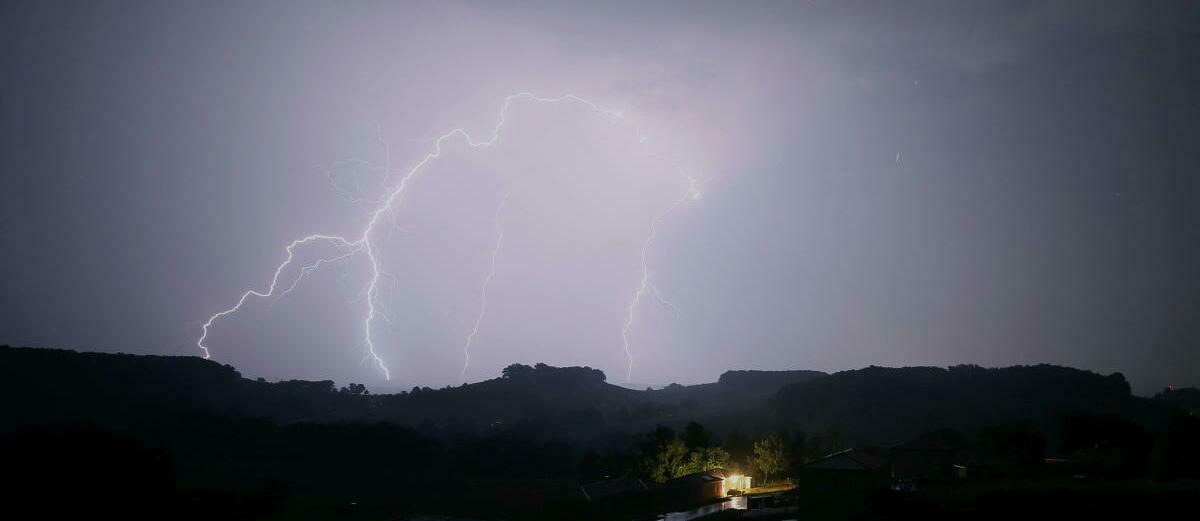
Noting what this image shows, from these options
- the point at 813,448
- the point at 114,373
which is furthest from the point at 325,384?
the point at 813,448

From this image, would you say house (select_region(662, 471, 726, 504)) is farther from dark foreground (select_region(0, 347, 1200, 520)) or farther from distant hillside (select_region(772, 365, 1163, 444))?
distant hillside (select_region(772, 365, 1163, 444))

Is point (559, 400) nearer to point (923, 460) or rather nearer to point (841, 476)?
point (923, 460)

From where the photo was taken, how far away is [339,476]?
49188mm

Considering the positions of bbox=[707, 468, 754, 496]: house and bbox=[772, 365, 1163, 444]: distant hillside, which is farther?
bbox=[772, 365, 1163, 444]: distant hillside

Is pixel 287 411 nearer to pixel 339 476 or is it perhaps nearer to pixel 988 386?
pixel 339 476

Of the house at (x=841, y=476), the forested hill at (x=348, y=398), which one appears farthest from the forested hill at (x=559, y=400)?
the house at (x=841, y=476)

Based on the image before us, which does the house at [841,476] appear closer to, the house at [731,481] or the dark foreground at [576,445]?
the dark foreground at [576,445]

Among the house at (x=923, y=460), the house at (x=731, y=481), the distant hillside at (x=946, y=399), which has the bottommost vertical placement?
the house at (x=731, y=481)

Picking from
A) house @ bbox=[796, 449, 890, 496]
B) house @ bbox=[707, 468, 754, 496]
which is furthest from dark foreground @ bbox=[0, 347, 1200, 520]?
house @ bbox=[707, 468, 754, 496]

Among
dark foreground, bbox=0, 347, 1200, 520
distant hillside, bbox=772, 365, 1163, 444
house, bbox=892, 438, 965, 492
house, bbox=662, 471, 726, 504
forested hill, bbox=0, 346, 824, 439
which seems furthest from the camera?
distant hillside, bbox=772, 365, 1163, 444

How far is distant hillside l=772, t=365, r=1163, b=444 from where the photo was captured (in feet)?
210

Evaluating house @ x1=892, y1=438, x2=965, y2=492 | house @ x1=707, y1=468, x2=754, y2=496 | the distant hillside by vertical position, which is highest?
the distant hillside

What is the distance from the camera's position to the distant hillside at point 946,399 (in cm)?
6400

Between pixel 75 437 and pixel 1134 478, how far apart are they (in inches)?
1607
